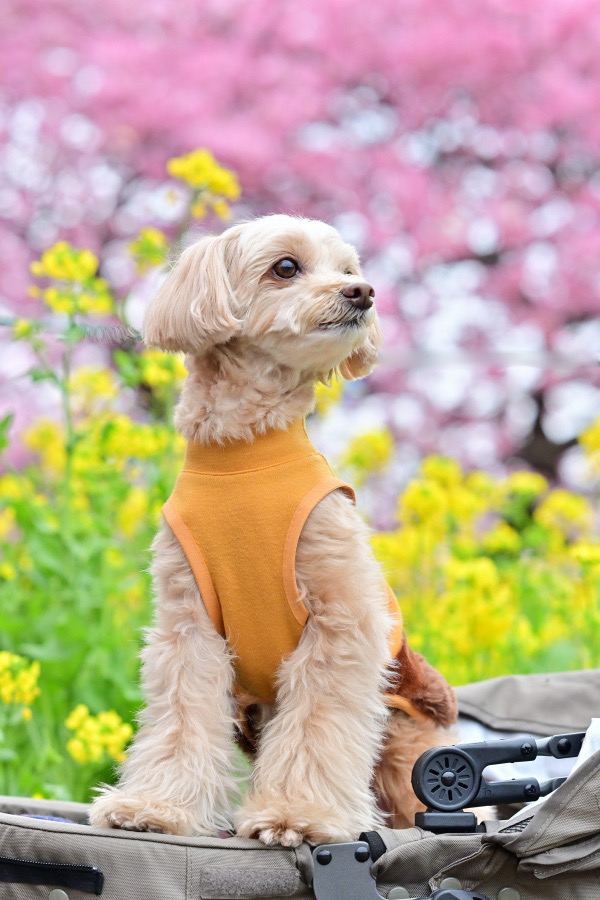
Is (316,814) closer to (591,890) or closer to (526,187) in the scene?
(591,890)

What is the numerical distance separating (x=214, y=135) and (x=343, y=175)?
3.12 feet

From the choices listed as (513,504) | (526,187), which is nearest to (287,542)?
(513,504)

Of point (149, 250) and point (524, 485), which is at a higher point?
point (149, 250)

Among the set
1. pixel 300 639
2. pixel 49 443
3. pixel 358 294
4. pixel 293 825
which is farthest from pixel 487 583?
pixel 49 443

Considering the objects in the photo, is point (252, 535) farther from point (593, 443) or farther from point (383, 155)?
point (383, 155)

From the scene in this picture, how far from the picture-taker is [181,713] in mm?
1751

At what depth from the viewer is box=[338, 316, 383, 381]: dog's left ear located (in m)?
1.97

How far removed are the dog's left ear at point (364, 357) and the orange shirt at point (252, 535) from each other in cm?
28

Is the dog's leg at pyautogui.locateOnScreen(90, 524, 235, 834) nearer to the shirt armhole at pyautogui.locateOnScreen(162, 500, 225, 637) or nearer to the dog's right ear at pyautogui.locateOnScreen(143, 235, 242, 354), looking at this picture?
the shirt armhole at pyautogui.locateOnScreen(162, 500, 225, 637)

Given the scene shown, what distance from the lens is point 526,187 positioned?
7.07 metres

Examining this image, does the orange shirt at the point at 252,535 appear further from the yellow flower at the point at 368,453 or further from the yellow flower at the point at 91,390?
the yellow flower at the point at 368,453

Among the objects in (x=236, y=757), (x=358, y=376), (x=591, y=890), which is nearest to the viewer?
(x=591, y=890)

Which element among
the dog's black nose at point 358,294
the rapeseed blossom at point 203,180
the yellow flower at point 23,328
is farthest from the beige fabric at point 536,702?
the rapeseed blossom at point 203,180

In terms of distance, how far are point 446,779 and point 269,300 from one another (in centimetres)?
92
